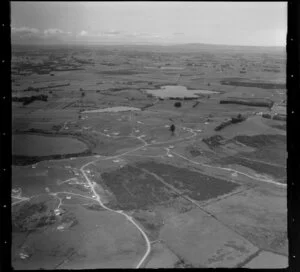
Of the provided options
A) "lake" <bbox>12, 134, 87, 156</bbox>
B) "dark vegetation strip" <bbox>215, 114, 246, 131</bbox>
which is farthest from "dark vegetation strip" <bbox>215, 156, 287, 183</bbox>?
"lake" <bbox>12, 134, 87, 156</bbox>

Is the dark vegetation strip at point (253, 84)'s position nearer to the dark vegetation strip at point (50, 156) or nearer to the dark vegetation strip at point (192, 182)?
the dark vegetation strip at point (50, 156)

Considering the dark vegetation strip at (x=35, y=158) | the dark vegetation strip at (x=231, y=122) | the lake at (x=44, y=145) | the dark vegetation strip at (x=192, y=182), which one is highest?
the dark vegetation strip at (x=231, y=122)

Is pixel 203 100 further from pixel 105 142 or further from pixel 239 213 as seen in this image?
pixel 239 213

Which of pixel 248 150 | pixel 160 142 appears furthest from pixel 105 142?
pixel 248 150

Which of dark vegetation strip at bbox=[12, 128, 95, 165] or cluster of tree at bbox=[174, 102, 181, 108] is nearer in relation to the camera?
dark vegetation strip at bbox=[12, 128, 95, 165]

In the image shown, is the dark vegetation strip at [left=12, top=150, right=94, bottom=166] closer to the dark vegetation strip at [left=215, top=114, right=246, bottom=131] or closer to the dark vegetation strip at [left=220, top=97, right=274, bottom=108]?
the dark vegetation strip at [left=215, top=114, right=246, bottom=131]

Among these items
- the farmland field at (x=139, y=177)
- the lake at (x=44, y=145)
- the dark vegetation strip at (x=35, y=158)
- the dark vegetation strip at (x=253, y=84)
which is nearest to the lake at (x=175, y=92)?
the farmland field at (x=139, y=177)
